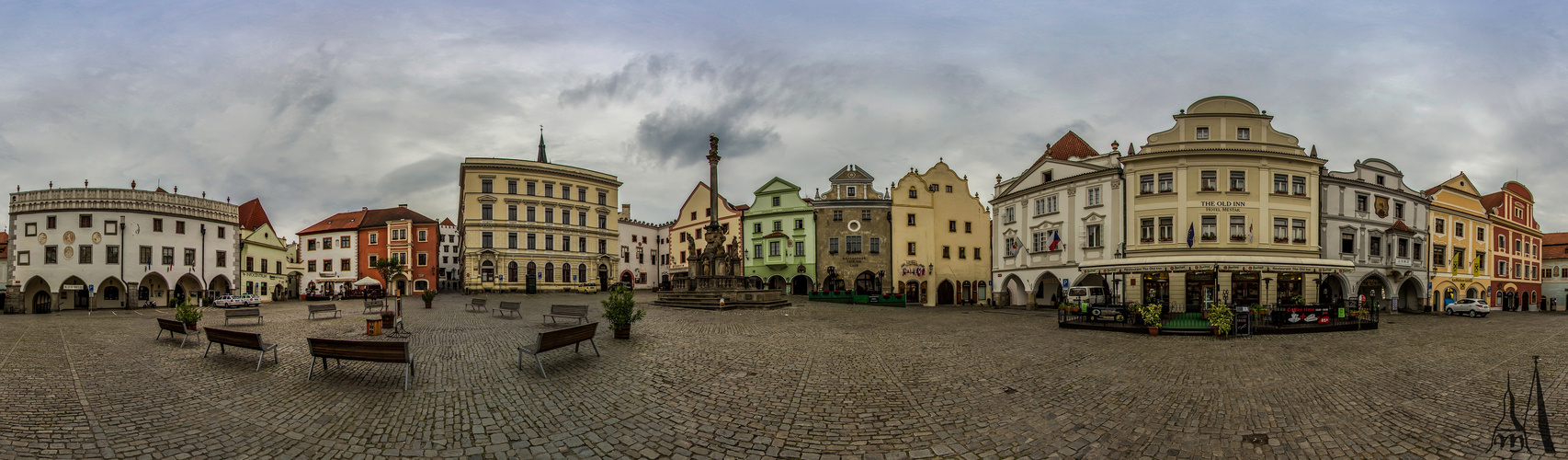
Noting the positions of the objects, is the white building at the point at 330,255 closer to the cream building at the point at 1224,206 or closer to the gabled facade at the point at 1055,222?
the gabled facade at the point at 1055,222

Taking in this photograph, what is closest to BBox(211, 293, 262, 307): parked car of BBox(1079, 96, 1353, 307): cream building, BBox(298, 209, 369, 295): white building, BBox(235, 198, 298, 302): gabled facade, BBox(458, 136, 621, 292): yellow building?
BBox(235, 198, 298, 302): gabled facade

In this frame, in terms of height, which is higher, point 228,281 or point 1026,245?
point 1026,245

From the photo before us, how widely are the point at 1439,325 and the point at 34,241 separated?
68.9 meters

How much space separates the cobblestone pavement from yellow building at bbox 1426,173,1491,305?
31.7 meters

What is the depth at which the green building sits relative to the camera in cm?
4603

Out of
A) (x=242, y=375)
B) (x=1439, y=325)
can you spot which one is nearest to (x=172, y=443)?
(x=242, y=375)

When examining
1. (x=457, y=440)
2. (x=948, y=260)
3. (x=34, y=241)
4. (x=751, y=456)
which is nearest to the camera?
(x=751, y=456)

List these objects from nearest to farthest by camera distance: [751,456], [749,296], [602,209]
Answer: [751,456], [749,296], [602,209]

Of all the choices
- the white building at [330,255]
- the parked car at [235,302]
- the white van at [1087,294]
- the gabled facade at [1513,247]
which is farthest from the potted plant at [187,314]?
the gabled facade at [1513,247]

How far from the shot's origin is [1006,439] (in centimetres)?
596

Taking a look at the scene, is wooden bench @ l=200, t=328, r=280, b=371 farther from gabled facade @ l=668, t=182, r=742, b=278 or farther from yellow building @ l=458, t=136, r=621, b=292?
yellow building @ l=458, t=136, r=621, b=292

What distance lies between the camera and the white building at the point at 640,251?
221ft

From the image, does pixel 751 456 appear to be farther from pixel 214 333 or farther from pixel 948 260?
pixel 948 260

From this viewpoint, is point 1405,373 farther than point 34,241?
No
